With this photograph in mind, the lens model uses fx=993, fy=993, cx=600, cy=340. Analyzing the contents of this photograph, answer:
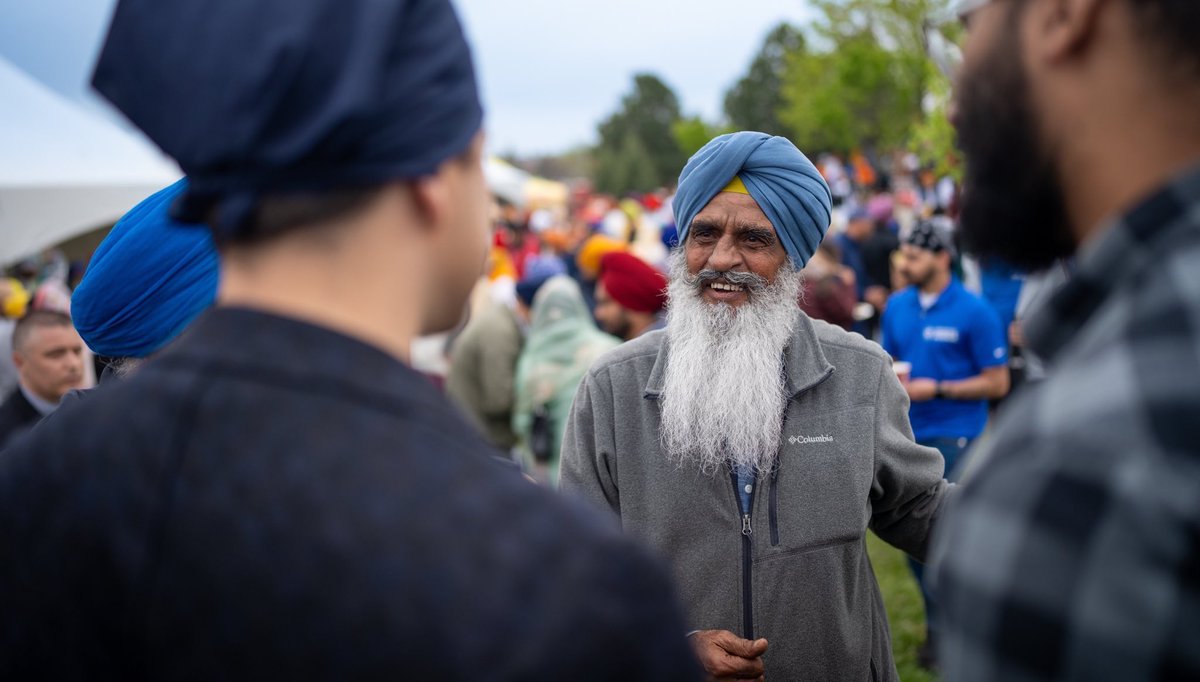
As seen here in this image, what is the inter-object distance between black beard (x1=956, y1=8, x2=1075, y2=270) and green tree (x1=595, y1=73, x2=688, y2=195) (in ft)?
179

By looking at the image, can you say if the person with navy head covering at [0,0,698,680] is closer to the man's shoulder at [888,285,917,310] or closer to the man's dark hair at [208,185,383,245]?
the man's dark hair at [208,185,383,245]

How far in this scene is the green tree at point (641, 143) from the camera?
57.6 metres

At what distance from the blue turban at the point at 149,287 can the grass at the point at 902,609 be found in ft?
12.0

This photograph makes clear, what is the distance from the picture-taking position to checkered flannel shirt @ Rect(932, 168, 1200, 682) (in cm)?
93

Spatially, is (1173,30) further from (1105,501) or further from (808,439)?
(808,439)

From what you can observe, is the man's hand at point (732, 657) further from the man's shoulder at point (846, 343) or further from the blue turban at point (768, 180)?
the blue turban at point (768, 180)

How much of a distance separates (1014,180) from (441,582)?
2.66ft

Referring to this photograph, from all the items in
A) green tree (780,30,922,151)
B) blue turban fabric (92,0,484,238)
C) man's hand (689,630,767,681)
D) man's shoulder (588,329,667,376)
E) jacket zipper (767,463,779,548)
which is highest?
green tree (780,30,922,151)

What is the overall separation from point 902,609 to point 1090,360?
5.50 metres

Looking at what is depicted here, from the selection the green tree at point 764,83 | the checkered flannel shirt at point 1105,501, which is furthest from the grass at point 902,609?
the green tree at point 764,83

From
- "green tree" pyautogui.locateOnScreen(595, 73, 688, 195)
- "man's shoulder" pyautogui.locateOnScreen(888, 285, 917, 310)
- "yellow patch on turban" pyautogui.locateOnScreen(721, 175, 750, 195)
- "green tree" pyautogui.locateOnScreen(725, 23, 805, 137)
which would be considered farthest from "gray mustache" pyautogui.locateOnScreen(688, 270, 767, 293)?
"green tree" pyautogui.locateOnScreen(725, 23, 805, 137)

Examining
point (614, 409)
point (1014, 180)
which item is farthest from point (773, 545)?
point (1014, 180)

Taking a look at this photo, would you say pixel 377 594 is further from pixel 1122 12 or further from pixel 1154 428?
pixel 1122 12

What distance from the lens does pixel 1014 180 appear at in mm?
1192
